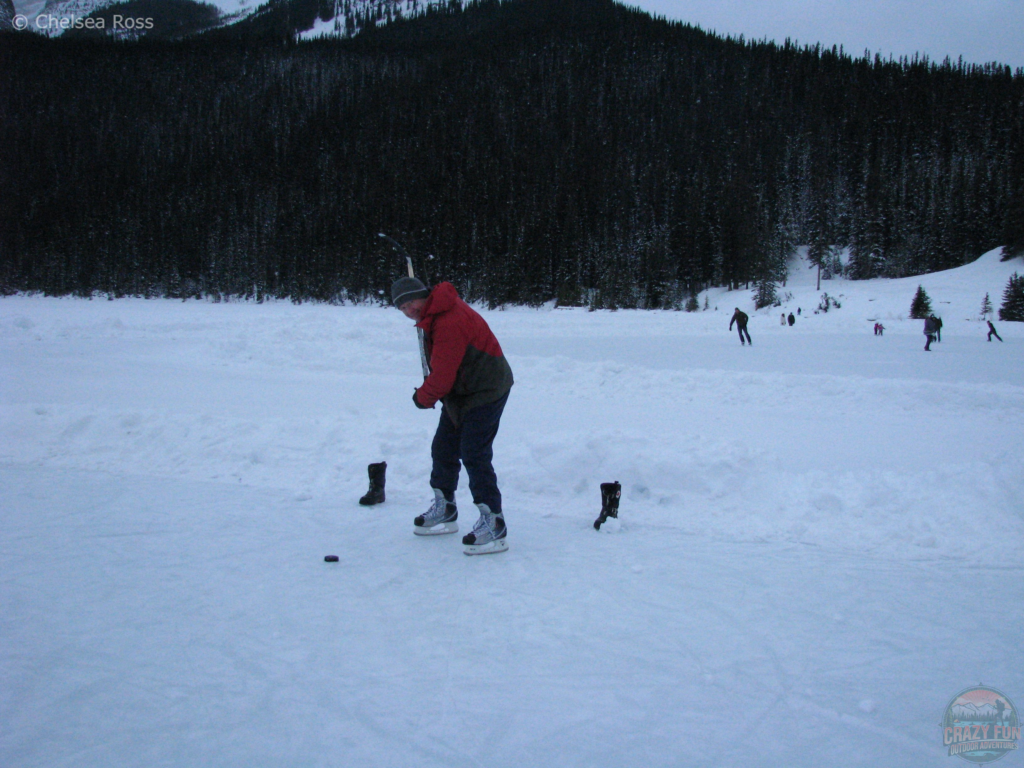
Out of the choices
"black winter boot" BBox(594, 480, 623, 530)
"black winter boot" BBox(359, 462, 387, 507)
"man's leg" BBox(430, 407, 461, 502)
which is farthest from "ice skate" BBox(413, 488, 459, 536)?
"black winter boot" BBox(594, 480, 623, 530)

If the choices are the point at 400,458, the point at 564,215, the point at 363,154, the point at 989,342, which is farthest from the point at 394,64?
the point at 400,458

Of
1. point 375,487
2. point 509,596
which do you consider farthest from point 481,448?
point 375,487

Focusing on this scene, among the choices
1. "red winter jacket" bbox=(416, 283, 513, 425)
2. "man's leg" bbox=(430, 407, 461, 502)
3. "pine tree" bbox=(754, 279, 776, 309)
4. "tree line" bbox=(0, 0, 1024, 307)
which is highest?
"tree line" bbox=(0, 0, 1024, 307)

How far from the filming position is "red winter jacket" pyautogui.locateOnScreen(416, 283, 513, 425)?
3.30 metres

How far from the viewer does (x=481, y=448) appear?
3510mm

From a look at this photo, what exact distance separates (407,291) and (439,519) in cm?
154

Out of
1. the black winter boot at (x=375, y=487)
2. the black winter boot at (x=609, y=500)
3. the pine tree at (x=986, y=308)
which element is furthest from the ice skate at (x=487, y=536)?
the pine tree at (x=986, y=308)

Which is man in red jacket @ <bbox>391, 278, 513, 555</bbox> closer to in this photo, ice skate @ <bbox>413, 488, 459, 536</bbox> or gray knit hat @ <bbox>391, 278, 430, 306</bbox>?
gray knit hat @ <bbox>391, 278, 430, 306</bbox>

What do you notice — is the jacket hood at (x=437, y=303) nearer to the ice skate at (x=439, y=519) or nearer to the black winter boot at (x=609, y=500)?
the ice skate at (x=439, y=519)

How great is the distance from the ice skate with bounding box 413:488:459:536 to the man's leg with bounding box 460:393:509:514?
0.37 metres

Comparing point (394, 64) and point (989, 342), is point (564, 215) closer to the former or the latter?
point (989, 342)

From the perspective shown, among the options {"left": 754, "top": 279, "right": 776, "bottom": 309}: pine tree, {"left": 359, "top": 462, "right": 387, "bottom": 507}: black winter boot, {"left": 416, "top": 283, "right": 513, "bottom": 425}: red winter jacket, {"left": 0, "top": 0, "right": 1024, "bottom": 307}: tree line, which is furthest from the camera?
{"left": 0, "top": 0, "right": 1024, "bottom": 307}: tree line

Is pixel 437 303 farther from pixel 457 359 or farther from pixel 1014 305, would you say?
pixel 1014 305

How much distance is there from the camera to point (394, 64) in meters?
137
